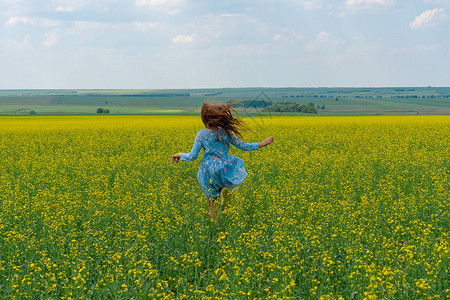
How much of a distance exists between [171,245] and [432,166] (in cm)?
832

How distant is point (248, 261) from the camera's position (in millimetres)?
5496

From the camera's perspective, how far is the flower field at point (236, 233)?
15.2 ft

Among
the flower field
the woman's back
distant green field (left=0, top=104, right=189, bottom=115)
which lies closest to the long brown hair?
the woman's back

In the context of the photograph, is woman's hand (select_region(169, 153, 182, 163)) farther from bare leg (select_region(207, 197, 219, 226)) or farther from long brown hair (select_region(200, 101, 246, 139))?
bare leg (select_region(207, 197, 219, 226))

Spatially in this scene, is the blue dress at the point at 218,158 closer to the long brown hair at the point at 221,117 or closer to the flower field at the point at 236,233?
the long brown hair at the point at 221,117

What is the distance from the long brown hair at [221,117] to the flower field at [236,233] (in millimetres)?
1279

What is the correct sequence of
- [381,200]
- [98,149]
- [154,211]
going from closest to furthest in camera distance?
[154,211] < [381,200] < [98,149]

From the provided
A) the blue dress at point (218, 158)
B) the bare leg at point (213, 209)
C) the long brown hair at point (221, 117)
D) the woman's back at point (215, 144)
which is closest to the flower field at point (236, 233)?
the bare leg at point (213, 209)

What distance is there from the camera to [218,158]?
21.5ft

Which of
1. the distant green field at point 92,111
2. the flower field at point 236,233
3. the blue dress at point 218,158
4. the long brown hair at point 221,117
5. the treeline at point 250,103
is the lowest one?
the flower field at point 236,233

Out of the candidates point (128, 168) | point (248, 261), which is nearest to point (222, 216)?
point (248, 261)

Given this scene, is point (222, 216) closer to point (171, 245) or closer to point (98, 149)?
point (171, 245)

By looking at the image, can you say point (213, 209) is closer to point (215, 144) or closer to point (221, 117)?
point (215, 144)

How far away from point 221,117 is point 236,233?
66.7 inches
